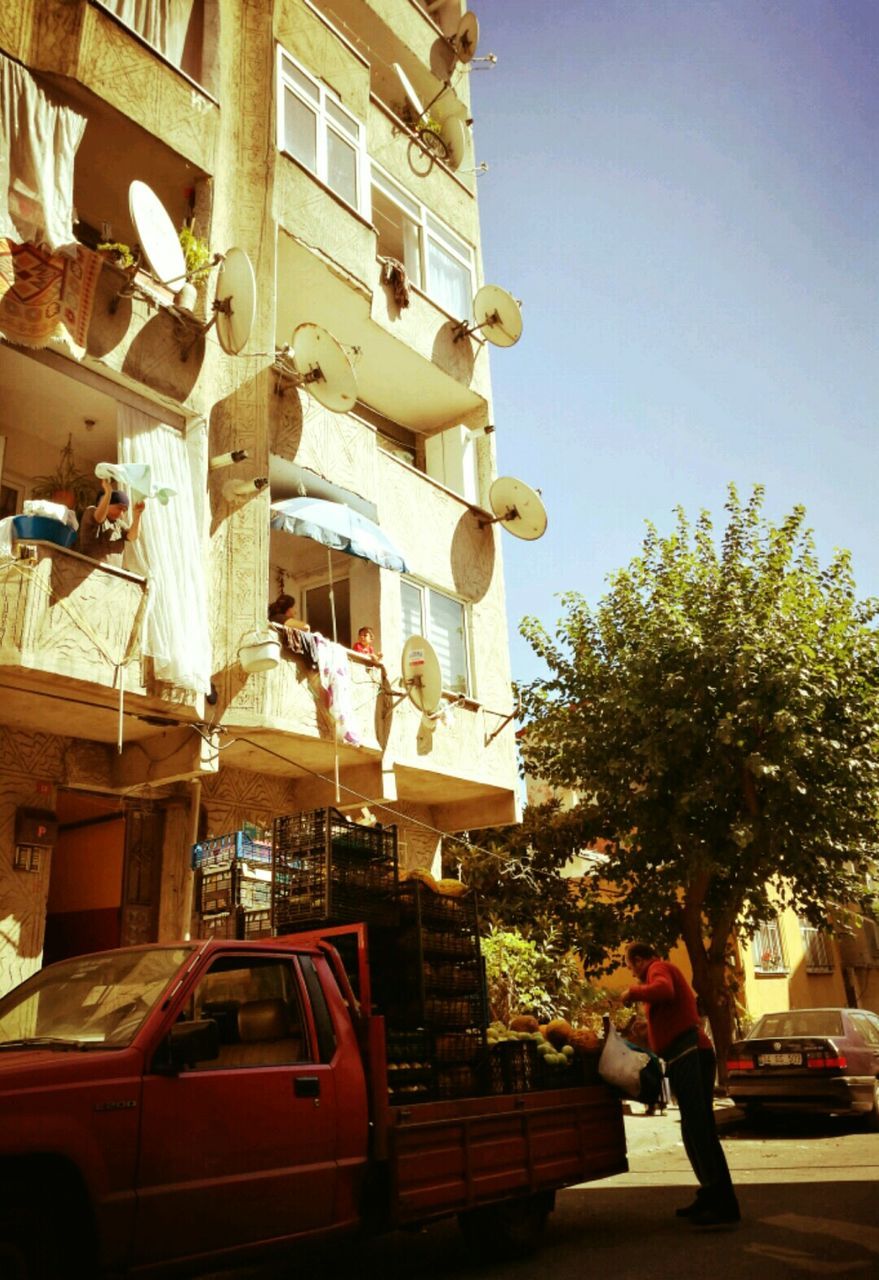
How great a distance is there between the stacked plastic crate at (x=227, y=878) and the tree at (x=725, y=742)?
887 cm

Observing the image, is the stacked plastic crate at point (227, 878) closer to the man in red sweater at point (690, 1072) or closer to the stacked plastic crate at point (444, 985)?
the stacked plastic crate at point (444, 985)

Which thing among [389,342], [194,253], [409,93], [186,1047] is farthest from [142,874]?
[409,93]

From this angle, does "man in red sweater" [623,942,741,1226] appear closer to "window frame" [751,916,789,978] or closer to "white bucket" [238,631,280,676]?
"white bucket" [238,631,280,676]

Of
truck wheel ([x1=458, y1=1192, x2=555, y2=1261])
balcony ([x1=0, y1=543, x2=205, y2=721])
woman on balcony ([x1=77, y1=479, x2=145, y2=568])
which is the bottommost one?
truck wheel ([x1=458, y1=1192, x2=555, y2=1261])

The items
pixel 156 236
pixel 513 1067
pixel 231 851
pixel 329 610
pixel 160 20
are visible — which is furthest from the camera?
pixel 329 610

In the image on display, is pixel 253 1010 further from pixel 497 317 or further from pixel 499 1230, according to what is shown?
pixel 497 317

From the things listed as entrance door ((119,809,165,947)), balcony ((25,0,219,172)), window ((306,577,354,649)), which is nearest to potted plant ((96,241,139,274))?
balcony ((25,0,219,172))

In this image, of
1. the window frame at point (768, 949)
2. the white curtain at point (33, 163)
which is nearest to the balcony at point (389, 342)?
the white curtain at point (33, 163)

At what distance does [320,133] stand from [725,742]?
11.0m

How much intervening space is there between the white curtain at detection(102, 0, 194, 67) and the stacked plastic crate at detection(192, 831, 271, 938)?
9.03 metres

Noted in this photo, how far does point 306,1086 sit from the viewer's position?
516cm

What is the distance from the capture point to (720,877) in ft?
59.3

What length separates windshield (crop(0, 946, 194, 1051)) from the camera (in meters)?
4.75

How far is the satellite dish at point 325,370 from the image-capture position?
12281 mm
